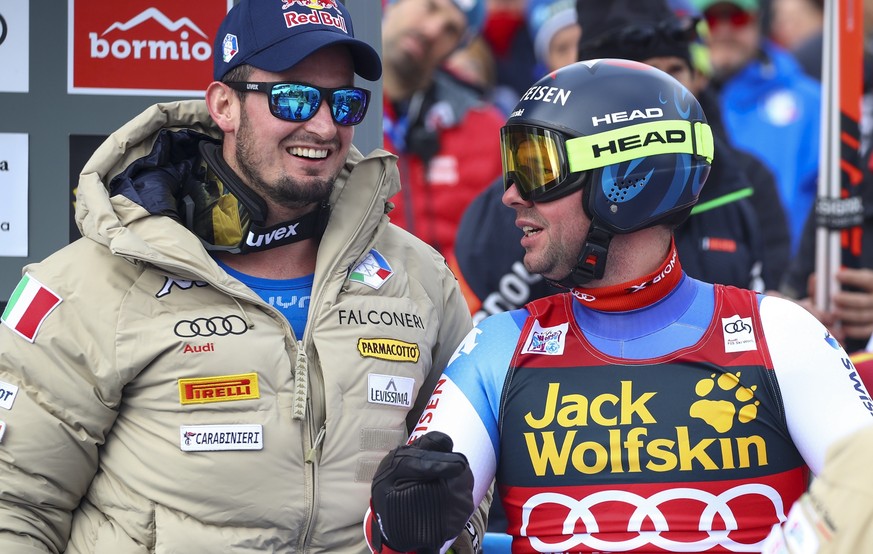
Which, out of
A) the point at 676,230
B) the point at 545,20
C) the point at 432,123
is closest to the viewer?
the point at 676,230

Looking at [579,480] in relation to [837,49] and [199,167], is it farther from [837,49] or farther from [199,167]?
[837,49]

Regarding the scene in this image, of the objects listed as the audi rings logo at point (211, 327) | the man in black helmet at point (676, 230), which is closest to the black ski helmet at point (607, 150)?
the audi rings logo at point (211, 327)

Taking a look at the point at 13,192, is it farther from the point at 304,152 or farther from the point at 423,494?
the point at 423,494

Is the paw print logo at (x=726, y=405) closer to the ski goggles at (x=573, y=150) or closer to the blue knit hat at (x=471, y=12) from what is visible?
the ski goggles at (x=573, y=150)

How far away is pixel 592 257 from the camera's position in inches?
116

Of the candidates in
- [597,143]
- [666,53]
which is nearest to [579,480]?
[597,143]

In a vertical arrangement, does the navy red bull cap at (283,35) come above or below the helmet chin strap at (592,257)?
above

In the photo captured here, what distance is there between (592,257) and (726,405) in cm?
47

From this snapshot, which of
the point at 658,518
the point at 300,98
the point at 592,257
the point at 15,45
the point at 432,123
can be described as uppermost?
the point at 15,45

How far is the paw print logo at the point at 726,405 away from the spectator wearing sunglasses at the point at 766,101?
4844 mm

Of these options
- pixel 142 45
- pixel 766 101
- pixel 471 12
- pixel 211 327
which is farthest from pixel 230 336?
pixel 766 101

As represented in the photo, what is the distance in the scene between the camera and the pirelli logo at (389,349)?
2.94m

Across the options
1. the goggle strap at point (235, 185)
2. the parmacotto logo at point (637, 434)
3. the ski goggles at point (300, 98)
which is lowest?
the parmacotto logo at point (637, 434)

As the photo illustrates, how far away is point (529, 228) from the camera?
10.0ft
